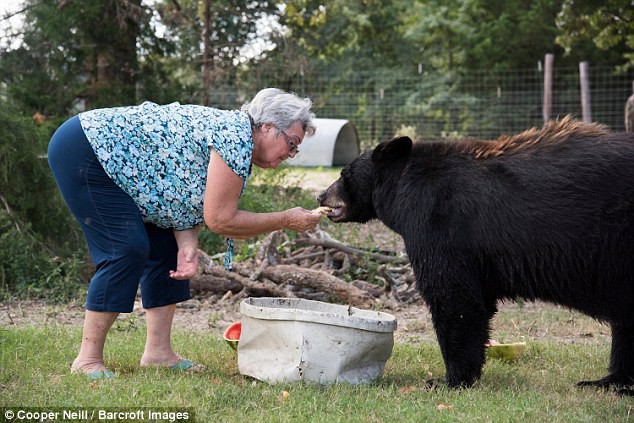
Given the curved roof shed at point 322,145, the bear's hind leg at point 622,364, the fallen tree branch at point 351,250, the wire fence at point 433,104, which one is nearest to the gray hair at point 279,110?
the bear's hind leg at point 622,364

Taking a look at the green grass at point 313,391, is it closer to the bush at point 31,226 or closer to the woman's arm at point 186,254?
the woman's arm at point 186,254

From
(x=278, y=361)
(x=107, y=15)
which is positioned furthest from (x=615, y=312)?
(x=107, y=15)

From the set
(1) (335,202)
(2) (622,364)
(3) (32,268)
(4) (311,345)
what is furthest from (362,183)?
(3) (32,268)

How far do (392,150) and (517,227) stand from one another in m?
0.93

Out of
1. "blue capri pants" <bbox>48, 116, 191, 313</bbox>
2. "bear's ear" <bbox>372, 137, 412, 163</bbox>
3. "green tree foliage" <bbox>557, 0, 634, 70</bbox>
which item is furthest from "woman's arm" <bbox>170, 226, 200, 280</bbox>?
"green tree foliage" <bbox>557, 0, 634, 70</bbox>

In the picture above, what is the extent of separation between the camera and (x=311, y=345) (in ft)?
14.6

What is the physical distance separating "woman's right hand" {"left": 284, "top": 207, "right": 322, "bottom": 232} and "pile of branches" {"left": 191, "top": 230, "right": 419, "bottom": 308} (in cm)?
254

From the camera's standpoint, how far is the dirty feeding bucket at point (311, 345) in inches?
175

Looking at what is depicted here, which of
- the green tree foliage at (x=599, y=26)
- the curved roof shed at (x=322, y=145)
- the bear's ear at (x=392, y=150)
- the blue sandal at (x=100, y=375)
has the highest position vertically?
the green tree foliage at (x=599, y=26)

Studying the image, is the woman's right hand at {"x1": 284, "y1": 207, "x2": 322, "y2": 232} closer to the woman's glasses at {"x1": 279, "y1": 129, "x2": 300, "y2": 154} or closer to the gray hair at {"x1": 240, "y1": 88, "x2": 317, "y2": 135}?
the woman's glasses at {"x1": 279, "y1": 129, "x2": 300, "y2": 154}

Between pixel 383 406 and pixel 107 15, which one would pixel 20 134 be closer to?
pixel 107 15

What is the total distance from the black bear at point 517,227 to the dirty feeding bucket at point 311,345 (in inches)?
16.6

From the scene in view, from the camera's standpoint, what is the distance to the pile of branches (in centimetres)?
731

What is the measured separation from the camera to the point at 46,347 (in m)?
5.40
